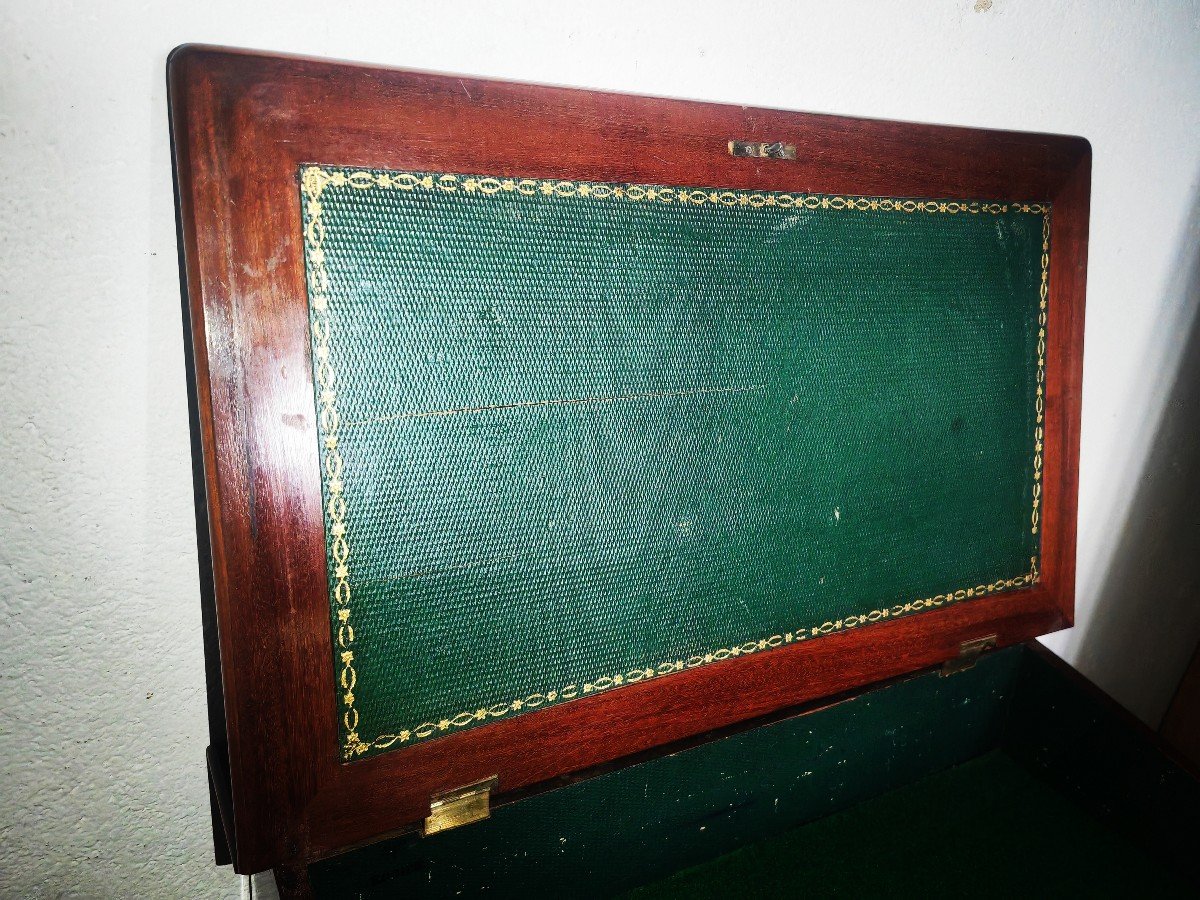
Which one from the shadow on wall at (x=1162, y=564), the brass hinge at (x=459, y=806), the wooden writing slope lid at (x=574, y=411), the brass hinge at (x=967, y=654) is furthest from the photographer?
the shadow on wall at (x=1162, y=564)

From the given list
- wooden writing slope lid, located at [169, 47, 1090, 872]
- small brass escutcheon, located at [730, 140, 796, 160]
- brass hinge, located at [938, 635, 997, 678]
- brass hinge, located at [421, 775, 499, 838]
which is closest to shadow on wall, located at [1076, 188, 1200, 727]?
wooden writing slope lid, located at [169, 47, 1090, 872]

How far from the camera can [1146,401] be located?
59.4 inches

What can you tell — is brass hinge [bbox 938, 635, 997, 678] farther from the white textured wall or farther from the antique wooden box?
the white textured wall

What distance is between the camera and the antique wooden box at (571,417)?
2.30ft

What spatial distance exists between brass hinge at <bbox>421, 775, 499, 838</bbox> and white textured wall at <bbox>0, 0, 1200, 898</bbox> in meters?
0.38

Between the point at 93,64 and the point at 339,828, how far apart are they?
34.9 inches

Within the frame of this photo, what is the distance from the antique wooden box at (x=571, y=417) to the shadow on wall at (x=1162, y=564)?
0.58 metres

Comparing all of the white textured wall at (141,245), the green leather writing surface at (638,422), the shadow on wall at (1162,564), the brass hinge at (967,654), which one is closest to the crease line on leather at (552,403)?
the green leather writing surface at (638,422)

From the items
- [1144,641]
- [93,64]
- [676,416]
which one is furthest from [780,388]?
[1144,641]

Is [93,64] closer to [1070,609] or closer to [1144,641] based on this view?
[1070,609]

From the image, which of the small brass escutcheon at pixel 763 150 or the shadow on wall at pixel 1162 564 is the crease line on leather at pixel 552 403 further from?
the shadow on wall at pixel 1162 564

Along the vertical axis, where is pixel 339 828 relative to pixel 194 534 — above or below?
below

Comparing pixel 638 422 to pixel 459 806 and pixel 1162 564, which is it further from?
pixel 1162 564

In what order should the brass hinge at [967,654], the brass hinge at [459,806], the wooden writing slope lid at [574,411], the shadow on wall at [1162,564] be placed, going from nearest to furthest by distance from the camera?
the wooden writing slope lid at [574,411] → the brass hinge at [459,806] → the brass hinge at [967,654] → the shadow on wall at [1162,564]
